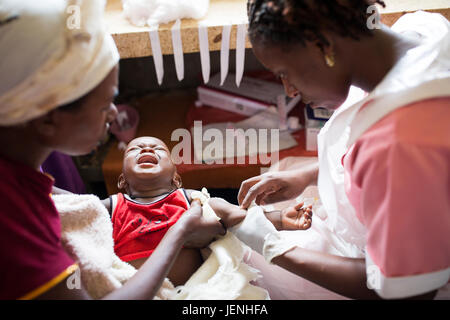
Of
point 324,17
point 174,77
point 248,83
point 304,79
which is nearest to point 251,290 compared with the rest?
point 304,79

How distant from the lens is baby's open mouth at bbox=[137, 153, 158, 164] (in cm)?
157

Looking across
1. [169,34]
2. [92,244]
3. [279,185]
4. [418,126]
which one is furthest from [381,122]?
[169,34]

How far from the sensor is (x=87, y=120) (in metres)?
0.88

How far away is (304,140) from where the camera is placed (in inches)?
76.7

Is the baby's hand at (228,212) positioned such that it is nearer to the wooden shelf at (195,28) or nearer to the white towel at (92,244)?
the white towel at (92,244)

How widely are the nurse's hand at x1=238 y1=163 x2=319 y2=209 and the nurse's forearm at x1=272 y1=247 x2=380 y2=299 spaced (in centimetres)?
30

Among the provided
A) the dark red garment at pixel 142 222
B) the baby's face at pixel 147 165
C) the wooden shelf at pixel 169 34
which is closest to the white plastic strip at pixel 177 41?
the wooden shelf at pixel 169 34

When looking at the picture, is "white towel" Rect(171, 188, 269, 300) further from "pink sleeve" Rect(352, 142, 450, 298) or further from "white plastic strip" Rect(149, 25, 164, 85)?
"white plastic strip" Rect(149, 25, 164, 85)

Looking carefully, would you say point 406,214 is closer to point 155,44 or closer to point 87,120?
point 87,120

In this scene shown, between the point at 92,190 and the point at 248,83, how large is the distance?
109 cm

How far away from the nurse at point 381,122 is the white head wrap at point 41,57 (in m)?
0.41

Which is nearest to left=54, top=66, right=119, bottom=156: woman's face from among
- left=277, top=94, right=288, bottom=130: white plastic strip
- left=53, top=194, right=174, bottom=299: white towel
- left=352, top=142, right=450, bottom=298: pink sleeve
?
left=53, top=194, right=174, bottom=299: white towel

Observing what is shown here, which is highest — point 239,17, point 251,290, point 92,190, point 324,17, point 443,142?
point 324,17
